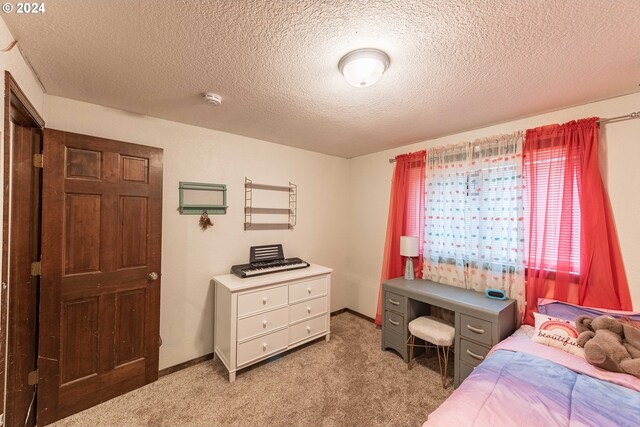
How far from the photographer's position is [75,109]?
6.46 feet

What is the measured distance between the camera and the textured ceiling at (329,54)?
1.10 meters

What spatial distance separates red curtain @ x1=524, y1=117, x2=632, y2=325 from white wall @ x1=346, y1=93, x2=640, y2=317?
0.23 feet

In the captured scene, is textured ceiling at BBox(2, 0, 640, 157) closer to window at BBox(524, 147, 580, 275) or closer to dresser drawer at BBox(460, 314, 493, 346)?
window at BBox(524, 147, 580, 275)

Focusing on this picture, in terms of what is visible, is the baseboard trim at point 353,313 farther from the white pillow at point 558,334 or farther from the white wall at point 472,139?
the white pillow at point 558,334

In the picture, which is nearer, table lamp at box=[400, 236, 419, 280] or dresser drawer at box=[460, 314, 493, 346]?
dresser drawer at box=[460, 314, 493, 346]

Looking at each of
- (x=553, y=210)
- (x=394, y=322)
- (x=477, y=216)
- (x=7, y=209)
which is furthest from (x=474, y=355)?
(x=7, y=209)

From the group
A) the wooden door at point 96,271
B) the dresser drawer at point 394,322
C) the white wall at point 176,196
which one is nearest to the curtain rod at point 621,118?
the dresser drawer at point 394,322

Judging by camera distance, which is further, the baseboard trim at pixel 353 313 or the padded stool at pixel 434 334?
the baseboard trim at pixel 353 313

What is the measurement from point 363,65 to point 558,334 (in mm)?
2230

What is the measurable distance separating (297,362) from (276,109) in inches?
95.8

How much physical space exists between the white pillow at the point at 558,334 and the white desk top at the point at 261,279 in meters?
1.92

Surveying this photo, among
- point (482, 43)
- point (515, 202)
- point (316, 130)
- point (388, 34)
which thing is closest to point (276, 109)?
point (316, 130)

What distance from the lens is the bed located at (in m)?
1.12

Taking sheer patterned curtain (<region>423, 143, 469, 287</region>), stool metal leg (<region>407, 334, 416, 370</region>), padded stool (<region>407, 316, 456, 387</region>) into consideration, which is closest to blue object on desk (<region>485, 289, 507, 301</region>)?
sheer patterned curtain (<region>423, 143, 469, 287</region>)
